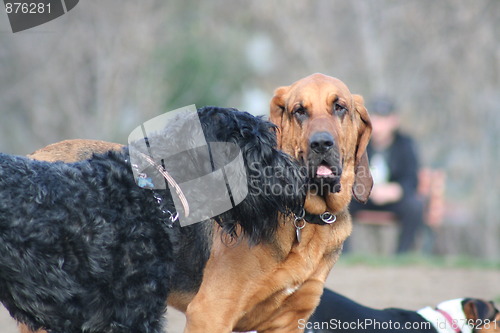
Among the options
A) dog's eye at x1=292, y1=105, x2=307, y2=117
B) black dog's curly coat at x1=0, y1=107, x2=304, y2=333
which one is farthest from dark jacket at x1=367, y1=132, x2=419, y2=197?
black dog's curly coat at x1=0, y1=107, x2=304, y2=333

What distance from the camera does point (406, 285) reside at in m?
7.28

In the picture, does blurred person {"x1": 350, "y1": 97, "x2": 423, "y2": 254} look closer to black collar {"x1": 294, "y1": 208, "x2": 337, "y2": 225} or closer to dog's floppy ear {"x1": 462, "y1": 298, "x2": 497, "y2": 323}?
dog's floppy ear {"x1": 462, "y1": 298, "x2": 497, "y2": 323}

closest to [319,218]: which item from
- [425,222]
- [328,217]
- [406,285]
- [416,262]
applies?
[328,217]

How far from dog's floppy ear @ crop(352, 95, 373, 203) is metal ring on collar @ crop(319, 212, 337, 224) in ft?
0.91

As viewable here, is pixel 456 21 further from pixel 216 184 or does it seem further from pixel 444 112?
pixel 216 184

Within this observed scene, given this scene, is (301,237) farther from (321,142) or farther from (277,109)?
(277,109)

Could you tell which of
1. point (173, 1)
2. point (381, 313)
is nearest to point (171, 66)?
point (173, 1)

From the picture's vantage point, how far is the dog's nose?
361 cm

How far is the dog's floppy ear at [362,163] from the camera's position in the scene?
4.05m

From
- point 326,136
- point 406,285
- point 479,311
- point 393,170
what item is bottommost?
point 406,285

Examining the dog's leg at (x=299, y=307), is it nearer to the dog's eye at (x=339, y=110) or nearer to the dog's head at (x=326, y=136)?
the dog's head at (x=326, y=136)

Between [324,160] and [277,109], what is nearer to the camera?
[324,160]

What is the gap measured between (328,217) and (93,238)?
139 centimetres

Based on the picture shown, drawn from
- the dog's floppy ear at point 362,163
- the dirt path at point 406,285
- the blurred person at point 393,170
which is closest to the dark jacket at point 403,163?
the blurred person at point 393,170
